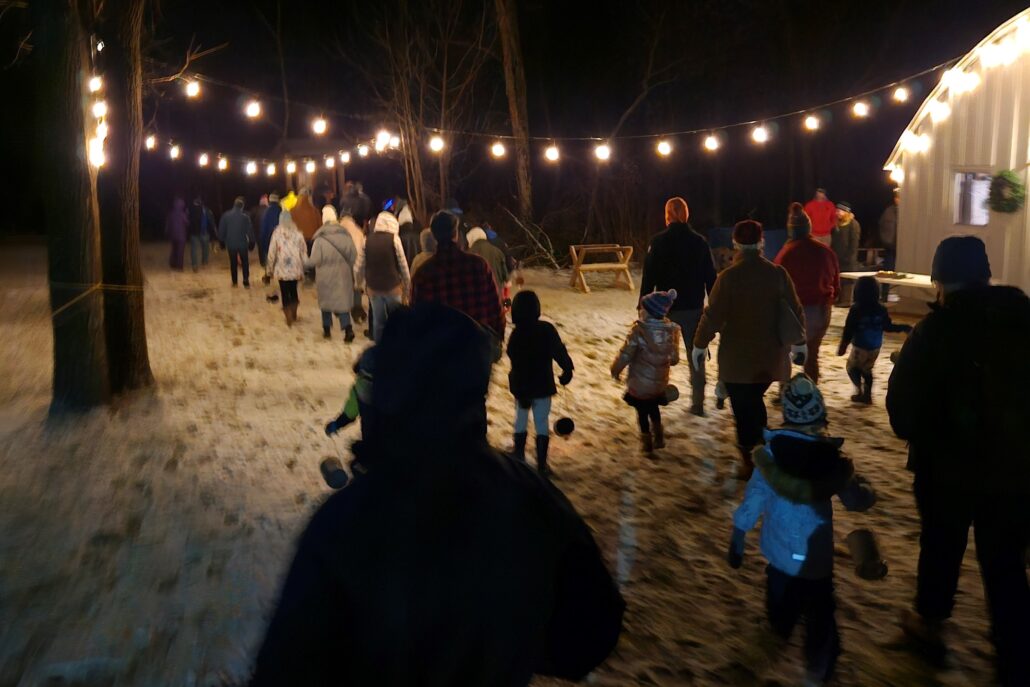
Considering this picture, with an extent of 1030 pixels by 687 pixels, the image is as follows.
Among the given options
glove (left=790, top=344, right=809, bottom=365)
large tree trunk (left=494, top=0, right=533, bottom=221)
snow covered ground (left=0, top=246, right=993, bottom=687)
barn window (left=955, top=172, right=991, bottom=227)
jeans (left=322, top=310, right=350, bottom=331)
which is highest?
large tree trunk (left=494, top=0, right=533, bottom=221)

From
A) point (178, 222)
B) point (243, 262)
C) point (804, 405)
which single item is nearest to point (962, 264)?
point (804, 405)

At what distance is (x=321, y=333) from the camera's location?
1404 cm

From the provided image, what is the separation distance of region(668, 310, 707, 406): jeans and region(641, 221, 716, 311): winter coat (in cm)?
18

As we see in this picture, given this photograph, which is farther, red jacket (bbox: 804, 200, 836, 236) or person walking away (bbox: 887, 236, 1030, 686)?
red jacket (bbox: 804, 200, 836, 236)

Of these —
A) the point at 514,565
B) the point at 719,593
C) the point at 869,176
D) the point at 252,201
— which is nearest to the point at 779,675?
the point at 719,593

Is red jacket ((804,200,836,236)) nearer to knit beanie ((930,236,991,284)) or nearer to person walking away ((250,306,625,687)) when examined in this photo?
knit beanie ((930,236,991,284))

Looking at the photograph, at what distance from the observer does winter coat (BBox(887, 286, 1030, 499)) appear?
403cm

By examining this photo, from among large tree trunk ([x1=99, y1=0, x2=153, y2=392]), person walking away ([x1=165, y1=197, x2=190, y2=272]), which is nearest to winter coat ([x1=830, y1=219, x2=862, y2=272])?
large tree trunk ([x1=99, y1=0, x2=153, y2=392])

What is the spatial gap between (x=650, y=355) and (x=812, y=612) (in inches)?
128

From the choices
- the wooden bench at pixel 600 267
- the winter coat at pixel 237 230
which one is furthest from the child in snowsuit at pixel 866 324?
the winter coat at pixel 237 230

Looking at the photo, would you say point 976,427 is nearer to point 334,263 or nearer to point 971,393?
point 971,393

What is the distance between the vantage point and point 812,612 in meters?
4.41

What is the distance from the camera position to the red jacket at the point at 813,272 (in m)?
9.12

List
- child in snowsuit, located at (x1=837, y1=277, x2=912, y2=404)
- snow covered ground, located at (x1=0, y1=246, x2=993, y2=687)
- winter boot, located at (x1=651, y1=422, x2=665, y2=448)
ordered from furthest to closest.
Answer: child in snowsuit, located at (x1=837, y1=277, x2=912, y2=404), winter boot, located at (x1=651, y1=422, x2=665, y2=448), snow covered ground, located at (x1=0, y1=246, x2=993, y2=687)
